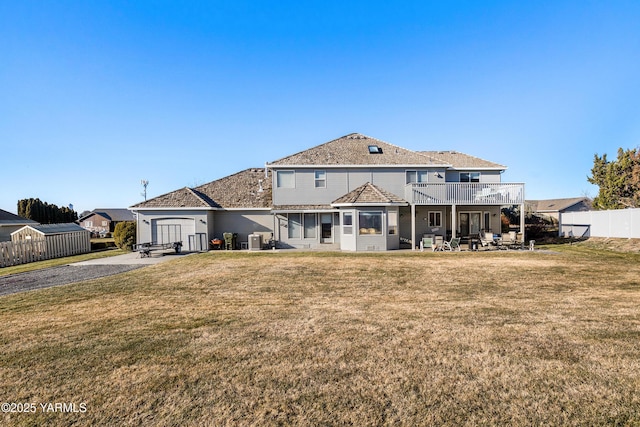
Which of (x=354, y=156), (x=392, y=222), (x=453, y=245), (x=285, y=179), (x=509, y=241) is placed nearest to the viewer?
(x=453, y=245)

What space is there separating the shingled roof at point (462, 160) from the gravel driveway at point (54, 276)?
75.5ft

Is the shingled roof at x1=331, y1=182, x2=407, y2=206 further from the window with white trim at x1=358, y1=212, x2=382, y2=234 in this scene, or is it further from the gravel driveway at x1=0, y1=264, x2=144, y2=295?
the gravel driveway at x1=0, y1=264, x2=144, y2=295

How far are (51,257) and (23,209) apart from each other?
3386 centimetres

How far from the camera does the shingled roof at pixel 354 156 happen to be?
850 inches

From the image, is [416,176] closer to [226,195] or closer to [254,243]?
Answer: [254,243]

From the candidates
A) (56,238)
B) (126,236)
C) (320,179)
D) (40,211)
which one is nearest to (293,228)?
(320,179)

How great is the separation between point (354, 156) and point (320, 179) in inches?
131

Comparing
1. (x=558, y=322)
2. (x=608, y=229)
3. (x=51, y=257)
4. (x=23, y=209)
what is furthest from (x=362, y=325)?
(x=23, y=209)

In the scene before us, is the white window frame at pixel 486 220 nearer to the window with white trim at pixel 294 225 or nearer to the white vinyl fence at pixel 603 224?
the white vinyl fence at pixel 603 224

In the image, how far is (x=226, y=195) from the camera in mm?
23250

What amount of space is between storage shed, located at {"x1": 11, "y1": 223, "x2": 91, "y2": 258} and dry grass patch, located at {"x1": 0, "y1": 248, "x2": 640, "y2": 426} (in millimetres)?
15319

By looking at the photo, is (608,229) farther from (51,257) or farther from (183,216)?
(51,257)

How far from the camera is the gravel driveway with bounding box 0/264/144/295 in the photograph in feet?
34.5

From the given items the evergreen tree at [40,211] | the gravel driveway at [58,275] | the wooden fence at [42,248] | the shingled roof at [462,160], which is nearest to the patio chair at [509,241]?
the shingled roof at [462,160]
